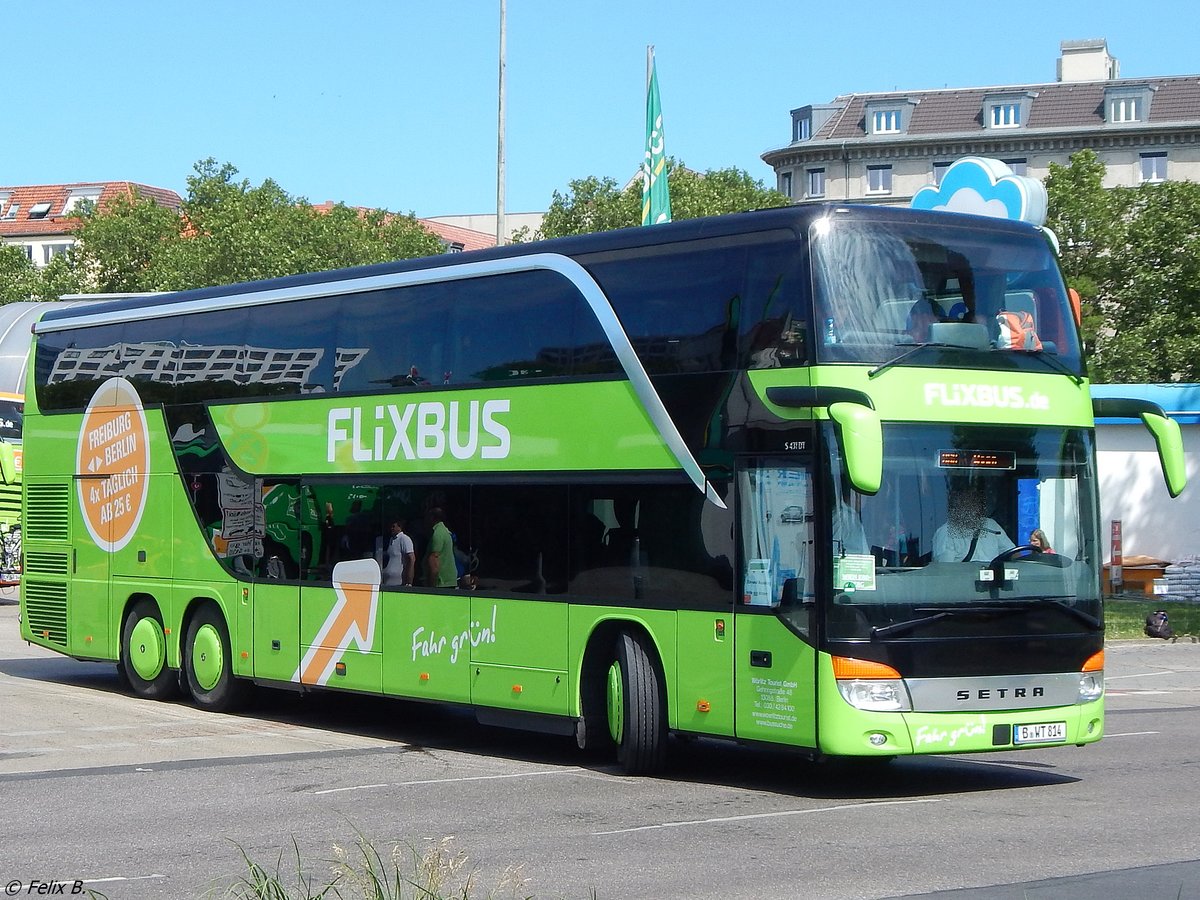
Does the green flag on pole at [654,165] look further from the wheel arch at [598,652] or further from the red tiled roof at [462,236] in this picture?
the red tiled roof at [462,236]

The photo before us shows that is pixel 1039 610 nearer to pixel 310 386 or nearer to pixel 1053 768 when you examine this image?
pixel 1053 768

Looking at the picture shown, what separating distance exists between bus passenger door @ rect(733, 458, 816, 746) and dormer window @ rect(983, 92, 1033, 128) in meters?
86.0

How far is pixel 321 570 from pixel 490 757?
2753 mm

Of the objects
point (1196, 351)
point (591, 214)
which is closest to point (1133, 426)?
point (1196, 351)

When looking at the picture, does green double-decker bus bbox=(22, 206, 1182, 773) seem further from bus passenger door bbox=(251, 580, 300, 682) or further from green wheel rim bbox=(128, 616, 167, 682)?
green wheel rim bbox=(128, 616, 167, 682)

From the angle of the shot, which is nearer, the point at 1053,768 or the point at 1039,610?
the point at 1039,610

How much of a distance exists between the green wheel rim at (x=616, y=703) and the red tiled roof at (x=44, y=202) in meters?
116

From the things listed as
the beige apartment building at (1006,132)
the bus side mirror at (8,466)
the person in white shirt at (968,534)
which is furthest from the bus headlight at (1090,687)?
the beige apartment building at (1006,132)

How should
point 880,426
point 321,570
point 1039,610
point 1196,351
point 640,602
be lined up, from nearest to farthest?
point 880,426, point 1039,610, point 640,602, point 321,570, point 1196,351

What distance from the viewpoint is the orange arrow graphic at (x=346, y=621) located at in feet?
50.2

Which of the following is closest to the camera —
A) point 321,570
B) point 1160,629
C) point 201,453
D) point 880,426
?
point 880,426

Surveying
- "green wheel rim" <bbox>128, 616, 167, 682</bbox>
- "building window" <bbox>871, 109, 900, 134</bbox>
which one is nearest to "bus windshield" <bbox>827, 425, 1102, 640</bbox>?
"green wheel rim" <bbox>128, 616, 167, 682</bbox>

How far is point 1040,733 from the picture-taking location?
1157 cm

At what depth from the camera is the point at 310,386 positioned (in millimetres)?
16000
